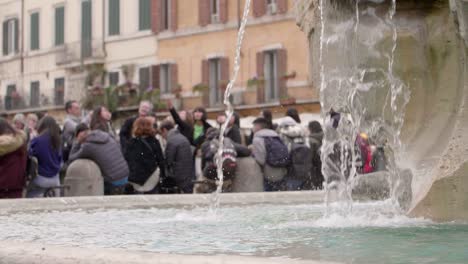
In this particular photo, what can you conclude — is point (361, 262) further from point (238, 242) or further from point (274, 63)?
point (274, 63)

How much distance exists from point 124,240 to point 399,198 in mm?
1579

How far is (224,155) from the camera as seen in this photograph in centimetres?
861

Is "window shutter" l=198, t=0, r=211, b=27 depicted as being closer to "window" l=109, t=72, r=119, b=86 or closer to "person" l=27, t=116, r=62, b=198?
"window" l=109, t=72, r=119, b=86

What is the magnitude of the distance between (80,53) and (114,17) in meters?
2.17

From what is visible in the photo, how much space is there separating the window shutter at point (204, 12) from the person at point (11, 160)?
84.6ft

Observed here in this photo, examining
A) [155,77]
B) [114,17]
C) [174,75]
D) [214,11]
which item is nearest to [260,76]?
[214,11]

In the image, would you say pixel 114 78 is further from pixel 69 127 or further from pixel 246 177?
pixel 246 177

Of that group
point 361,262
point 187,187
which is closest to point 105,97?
point 187,187

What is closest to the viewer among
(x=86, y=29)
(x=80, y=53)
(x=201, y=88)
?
(x=201, y=88)

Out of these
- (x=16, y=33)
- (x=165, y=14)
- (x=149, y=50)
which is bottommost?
(x=149, y=50)

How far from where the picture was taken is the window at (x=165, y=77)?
115ft

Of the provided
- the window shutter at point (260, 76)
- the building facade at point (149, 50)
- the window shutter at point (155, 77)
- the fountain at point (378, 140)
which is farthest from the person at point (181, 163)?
the window shutter at point (155, 77)

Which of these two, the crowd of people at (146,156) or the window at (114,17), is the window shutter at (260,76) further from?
the crowd of people at (146,156)

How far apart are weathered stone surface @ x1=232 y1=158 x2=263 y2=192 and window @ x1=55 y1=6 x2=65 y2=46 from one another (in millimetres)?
31287
